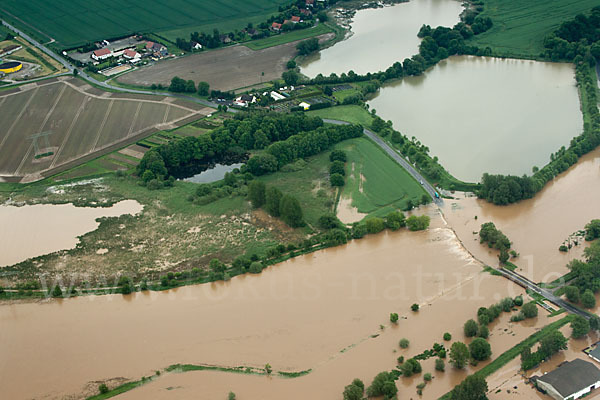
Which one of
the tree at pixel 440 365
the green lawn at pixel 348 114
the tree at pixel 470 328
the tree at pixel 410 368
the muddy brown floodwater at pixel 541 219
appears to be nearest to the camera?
the tree at pixel 410 368

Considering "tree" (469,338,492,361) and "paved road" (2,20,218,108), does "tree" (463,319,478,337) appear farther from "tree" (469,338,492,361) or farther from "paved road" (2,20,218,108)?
"paved road" (2,20,218,108)

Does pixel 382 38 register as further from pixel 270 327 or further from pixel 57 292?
pixel 57 292

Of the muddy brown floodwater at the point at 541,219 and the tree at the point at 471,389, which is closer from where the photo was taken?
the tree at the point at 471,389

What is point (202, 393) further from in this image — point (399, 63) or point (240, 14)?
point (240, 14)

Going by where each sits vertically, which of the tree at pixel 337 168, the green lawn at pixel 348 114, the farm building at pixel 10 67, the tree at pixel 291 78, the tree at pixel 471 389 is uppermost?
the farm building at pixel 10 67

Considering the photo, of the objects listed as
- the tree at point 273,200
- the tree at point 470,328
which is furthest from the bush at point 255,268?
the tree at point 470,328

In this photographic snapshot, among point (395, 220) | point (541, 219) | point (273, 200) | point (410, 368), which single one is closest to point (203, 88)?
point (273, 200)

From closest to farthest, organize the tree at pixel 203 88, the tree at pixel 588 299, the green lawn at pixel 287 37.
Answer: the tree at pixel 588 299 < the tree at pixel 203 88 < the green lawn at pixel 287 37

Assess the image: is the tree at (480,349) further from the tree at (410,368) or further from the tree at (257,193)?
the tree at (257,193)
